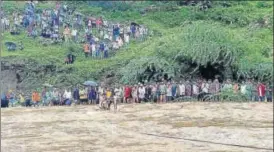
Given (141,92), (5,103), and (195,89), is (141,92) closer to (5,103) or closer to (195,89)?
(195,89)

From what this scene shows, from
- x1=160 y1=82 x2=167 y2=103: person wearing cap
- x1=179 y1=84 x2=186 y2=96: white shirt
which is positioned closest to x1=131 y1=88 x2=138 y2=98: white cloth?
x1=160 y1=82 x2=167 y2=103: person wearing cap

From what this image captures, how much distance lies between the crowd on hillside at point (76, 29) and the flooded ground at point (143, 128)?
642 centimetres

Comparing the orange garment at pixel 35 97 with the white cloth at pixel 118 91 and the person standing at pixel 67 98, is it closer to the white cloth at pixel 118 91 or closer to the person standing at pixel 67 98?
the person standing at pixel 67 98

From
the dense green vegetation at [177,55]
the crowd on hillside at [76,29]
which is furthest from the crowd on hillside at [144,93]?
the crowd on hillside at [76,29]

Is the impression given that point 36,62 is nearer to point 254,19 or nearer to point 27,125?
point 27,125

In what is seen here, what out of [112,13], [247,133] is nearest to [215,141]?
[247,133]

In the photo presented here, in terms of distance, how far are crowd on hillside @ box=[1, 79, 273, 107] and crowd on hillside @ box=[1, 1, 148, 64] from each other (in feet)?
15.1

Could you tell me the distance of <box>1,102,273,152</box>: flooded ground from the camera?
49.8 feet

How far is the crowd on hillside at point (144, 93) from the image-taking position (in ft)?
70.6

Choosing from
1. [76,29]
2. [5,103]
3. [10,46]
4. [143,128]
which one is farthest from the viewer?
[76,29]

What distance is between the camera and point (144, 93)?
21672 mm

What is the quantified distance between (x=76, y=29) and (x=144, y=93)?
7855mm

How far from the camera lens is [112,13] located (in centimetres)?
3206

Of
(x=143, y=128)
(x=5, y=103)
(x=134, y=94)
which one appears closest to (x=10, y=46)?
(x=5, y=103)
